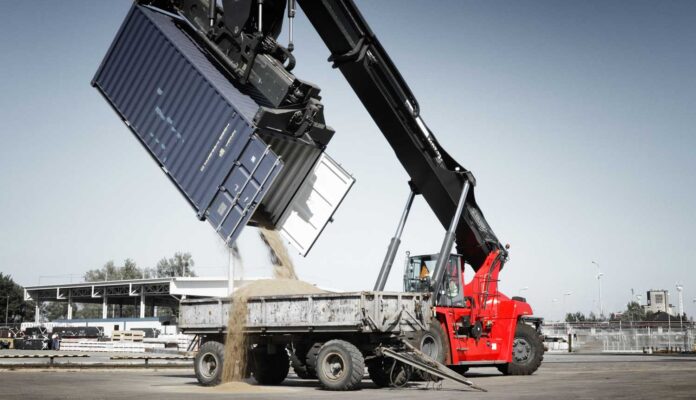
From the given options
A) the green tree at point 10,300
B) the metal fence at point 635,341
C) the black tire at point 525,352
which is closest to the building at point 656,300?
the metal fence at point 635,341

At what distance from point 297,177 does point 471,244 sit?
4.86 m

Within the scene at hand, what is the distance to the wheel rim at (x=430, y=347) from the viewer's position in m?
15.4

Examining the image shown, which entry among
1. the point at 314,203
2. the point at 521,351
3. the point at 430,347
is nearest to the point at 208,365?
the point at 314,203

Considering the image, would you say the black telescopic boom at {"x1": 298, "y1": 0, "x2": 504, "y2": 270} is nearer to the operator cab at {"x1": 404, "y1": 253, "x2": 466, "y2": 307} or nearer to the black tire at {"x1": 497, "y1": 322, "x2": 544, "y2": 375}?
the operator cab at {"x1": 404, "y1": 253, "x2": 466, "y2": 307}

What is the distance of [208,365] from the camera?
1512cm

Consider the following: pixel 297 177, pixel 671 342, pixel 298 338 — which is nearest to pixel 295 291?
pixel 298 338

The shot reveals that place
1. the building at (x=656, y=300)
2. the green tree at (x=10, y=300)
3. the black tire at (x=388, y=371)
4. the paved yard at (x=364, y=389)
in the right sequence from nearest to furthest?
the paved yard at (x=364, y=389) → the black tire at (x=388, y=371) → the green tree at (x=10, y=300) → the building at (x=656, y=300)

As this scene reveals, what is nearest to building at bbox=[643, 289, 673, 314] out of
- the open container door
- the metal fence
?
the metal fence

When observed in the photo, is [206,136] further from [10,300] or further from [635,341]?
[10,300]

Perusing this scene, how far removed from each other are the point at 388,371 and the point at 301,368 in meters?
2.98

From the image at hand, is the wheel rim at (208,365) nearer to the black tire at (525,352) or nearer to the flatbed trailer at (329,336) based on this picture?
the flatbed trailer at (329,336)

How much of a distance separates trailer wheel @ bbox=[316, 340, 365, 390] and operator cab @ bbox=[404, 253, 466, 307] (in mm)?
3988

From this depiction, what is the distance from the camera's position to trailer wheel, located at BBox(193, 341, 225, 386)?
1474 centimetres

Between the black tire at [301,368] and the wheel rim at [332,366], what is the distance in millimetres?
1583
